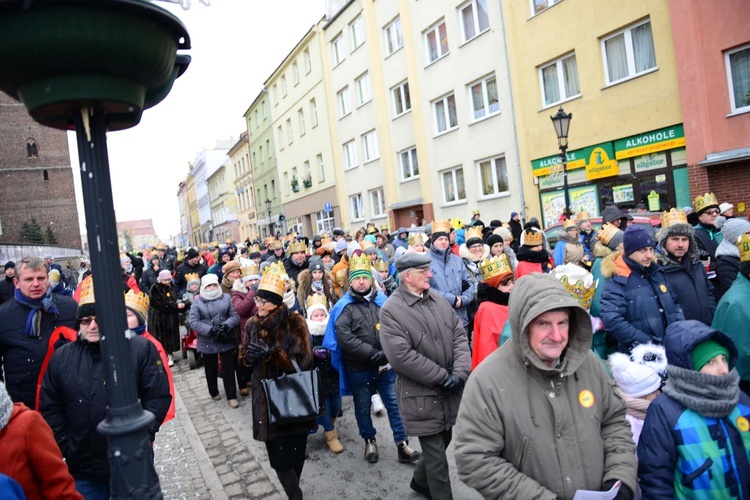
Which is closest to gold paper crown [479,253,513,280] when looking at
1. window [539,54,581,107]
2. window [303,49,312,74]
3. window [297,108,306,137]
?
window [539,54,581,107]

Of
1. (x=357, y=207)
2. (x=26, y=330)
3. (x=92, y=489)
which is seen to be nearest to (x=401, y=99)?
(x=357, y=207)

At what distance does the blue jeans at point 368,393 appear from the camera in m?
5.54

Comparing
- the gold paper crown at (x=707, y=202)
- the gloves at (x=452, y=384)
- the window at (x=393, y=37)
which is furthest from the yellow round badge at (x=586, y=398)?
the window at (x=393, y=37)

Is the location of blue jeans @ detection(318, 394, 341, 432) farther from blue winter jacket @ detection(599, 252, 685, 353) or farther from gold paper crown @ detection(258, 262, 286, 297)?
blue winter jacket @ detection(599, 252, 685, 353)

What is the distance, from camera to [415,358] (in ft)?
13.7

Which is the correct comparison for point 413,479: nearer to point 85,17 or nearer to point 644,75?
point 85,17

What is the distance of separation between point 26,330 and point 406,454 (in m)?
3.62

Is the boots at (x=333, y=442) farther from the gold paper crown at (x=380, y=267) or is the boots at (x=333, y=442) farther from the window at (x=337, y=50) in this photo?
the window at (x=337, y=50)

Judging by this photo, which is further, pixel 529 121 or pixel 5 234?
pixel 5 234

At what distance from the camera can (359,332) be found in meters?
5.50

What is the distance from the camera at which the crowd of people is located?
8.01 feet

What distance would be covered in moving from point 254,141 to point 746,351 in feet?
163

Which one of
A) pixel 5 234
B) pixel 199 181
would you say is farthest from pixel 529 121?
pixel 199 181

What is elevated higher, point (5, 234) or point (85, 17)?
point (5, 234)
